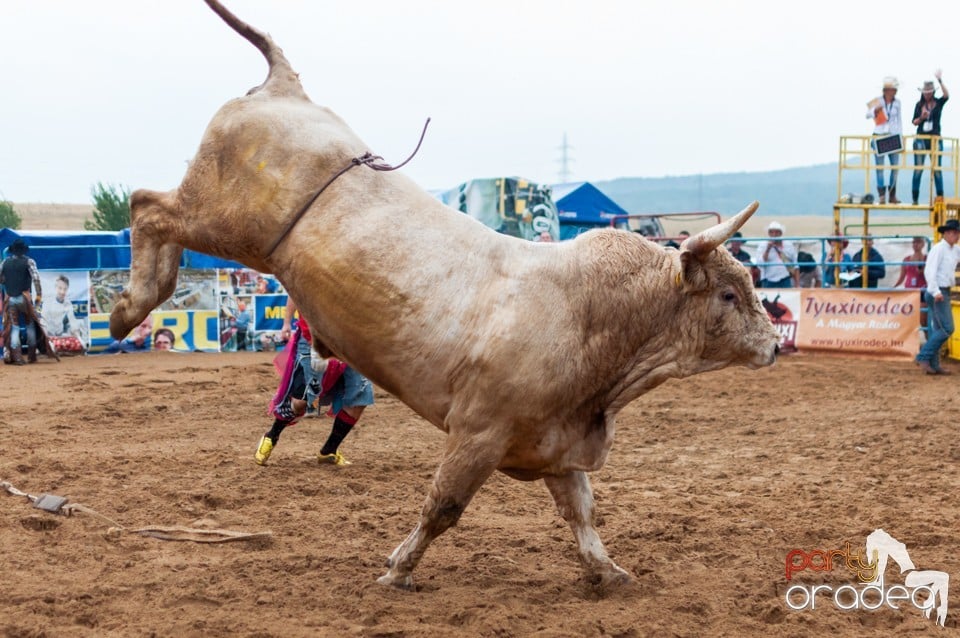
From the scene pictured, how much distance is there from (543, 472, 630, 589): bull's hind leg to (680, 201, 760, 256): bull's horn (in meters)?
1.18

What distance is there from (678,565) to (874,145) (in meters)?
13.0

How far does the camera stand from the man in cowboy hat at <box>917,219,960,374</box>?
13070 mm

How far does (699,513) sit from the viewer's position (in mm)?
6316

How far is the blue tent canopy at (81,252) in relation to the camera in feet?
56.2

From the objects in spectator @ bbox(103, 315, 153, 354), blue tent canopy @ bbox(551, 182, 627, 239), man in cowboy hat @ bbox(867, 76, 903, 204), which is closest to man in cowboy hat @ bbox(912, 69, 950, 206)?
man in cowboy hat @ bbox(867, 76, 903, 204)

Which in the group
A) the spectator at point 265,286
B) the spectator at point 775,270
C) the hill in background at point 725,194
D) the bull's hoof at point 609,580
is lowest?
the bull's hoof at point 609,580

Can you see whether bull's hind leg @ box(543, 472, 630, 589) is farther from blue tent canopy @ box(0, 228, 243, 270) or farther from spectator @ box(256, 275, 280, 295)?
blue tent canopy @ box(0, 228, 243, 270)

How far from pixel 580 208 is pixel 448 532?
1859 cm

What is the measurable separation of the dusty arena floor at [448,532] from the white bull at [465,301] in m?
0.44

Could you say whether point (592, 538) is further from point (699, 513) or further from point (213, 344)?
point (213, 344)

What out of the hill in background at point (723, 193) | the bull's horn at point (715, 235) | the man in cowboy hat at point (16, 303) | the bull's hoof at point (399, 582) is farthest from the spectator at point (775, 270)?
the hill in background at point (723, 193)

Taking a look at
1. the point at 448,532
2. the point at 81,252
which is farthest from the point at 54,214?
the point at 448,532

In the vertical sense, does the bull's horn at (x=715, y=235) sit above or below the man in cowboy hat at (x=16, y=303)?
above

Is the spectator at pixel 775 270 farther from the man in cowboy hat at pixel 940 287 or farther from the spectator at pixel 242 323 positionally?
the spectator at pixel 242 323
